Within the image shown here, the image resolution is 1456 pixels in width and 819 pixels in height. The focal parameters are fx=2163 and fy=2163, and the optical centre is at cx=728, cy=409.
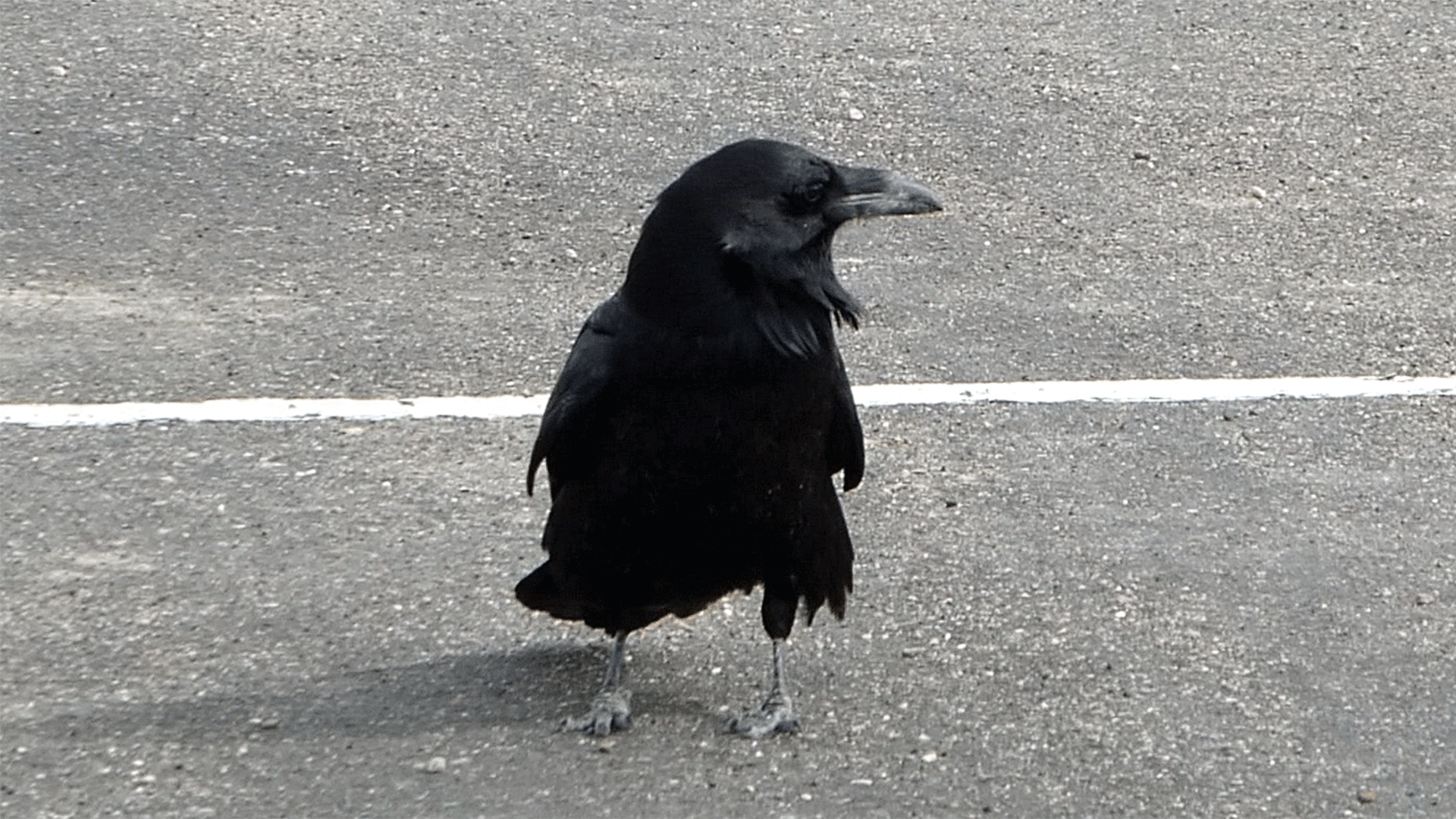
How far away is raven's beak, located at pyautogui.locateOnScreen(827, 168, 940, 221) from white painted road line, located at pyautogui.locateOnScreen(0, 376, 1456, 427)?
1.62m

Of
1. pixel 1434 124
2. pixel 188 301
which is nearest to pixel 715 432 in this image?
pixel 188 301

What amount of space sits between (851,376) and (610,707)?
6.23 ft

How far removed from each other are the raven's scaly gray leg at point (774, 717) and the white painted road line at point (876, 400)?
1.53 metres

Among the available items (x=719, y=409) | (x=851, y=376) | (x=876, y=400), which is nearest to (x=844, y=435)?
(x=719, y=409)

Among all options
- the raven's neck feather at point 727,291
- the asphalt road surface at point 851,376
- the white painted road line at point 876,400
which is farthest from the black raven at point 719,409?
the white painted road line at point 876,400

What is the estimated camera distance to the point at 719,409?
13.1 feet

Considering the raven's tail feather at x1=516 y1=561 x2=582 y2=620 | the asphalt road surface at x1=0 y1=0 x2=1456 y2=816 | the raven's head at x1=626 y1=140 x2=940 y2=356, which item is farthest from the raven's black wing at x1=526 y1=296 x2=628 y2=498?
the asphalt road surface at x1=0 y1=0 x2=1456 y2=816

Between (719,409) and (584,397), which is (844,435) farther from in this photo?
(584,397)

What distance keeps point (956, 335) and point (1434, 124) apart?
269cm

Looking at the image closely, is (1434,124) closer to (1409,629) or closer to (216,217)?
(1409,629)

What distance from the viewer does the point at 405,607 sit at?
472cm

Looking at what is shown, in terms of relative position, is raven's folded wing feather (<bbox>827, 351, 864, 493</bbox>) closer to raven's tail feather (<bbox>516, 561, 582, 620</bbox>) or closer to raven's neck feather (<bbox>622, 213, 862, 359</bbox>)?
raven's neck feather (<bbox>622, 213, 862, 359</bbox>)

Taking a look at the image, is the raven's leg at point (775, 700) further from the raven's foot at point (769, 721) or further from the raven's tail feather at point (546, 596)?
the raven's tail feather at point (546, 596)

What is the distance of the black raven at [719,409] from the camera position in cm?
400
